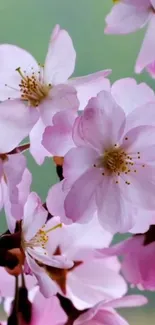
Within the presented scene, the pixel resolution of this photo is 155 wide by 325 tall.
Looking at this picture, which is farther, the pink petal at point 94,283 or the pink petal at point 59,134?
the pink petal at point 94,283

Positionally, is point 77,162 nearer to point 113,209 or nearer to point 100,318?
point 113,209

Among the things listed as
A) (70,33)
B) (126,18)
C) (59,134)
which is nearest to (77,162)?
(59,134)

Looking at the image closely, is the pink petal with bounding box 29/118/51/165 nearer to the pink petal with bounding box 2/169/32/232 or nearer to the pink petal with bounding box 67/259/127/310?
the pink petal with bounding box 2/169/32/232

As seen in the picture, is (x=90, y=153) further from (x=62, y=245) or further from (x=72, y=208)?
(x=62, y=245)

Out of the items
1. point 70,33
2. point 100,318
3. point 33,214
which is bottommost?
point 100,318

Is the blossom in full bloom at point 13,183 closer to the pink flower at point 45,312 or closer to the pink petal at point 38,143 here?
the pink petal at point 38,143

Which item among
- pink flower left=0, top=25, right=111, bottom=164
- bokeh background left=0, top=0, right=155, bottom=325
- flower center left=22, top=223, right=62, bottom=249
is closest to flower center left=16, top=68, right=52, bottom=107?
pink flower left=0, top=25, right=111, bottom=164

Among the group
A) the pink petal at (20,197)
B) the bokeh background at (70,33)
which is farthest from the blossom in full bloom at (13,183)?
the bokeh background at (70,33)
